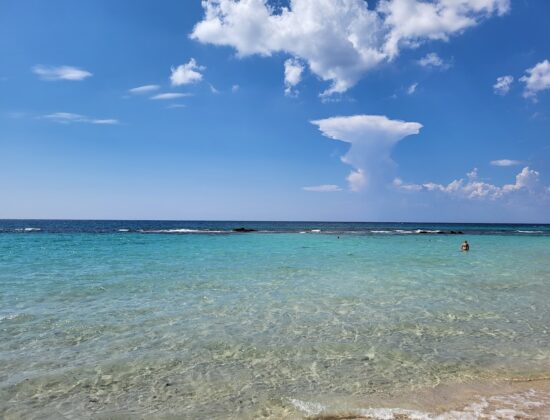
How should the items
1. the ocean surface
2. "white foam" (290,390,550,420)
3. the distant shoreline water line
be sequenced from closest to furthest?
"white foam" (290,390,550,420)
the ocean surface
the distant shoreline water line

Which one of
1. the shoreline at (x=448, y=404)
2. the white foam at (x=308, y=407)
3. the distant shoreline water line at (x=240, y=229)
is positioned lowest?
the white foam at (x=308, y=407)

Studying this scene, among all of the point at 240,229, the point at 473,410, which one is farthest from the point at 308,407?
the point at 240,229

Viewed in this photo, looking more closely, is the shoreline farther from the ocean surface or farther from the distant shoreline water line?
the distant shoreline water line

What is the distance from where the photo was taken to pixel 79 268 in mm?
16969

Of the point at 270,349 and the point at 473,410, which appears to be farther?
the point at 270,349

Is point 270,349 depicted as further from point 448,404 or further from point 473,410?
point 473,410

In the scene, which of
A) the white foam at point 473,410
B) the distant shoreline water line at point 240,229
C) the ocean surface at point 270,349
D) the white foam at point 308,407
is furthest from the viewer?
the distant shoreline water line at point 240,229

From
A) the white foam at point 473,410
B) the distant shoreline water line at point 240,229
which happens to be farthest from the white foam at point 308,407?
the distant shoreline water line at point 240,229

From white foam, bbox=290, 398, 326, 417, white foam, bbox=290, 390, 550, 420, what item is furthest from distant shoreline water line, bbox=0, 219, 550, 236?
white foam, bbox=290, 390, 550, 420

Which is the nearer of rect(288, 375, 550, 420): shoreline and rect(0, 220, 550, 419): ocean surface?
rect(288, 375, 550, 420): shoreline

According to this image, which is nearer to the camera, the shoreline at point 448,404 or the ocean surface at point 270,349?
the shoreline at point 448,404

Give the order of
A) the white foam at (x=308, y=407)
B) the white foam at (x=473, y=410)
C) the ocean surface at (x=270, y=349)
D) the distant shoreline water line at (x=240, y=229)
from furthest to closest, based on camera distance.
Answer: the distant shoreline water line at (x=240, y=229), the ocean surface at (x=270, y=349), the white foam at (x=308, y=407), the white foam at (x=473, y=410)

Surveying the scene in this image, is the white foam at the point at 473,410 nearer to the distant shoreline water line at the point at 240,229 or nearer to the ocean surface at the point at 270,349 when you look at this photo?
the ocean surface at the point at 270,349

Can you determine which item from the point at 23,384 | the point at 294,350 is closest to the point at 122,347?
the point at 23,384
